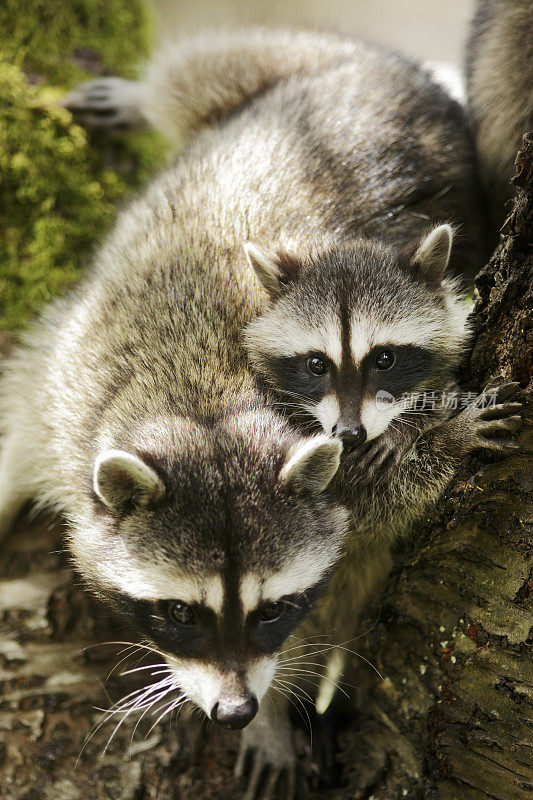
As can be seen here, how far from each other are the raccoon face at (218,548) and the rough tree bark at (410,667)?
52 cm

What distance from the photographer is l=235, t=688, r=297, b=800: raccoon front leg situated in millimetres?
3676

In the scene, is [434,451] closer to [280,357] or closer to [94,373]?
[280,357]

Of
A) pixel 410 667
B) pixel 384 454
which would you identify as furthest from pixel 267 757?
pixel 384 454

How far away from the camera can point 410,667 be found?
3.16 meters

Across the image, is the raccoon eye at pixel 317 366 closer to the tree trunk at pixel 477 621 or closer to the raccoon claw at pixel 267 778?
the tree trunk at pixel 477 621

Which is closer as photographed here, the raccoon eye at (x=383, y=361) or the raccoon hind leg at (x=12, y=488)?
the raccoon eye at (x=383, y=361)

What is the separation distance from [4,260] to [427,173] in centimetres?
247

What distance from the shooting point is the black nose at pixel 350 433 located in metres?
3.08

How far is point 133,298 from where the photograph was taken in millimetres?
3775

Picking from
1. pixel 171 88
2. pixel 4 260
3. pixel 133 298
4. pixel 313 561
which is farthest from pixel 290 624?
pixel 171 88

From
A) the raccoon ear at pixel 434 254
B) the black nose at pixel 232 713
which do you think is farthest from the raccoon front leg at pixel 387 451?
the black nose at pixel 232 713

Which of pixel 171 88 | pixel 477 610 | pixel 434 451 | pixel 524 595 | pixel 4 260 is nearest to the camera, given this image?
pixel 524 595

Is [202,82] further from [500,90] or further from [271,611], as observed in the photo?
[271,611]

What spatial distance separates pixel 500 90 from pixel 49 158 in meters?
2.70
